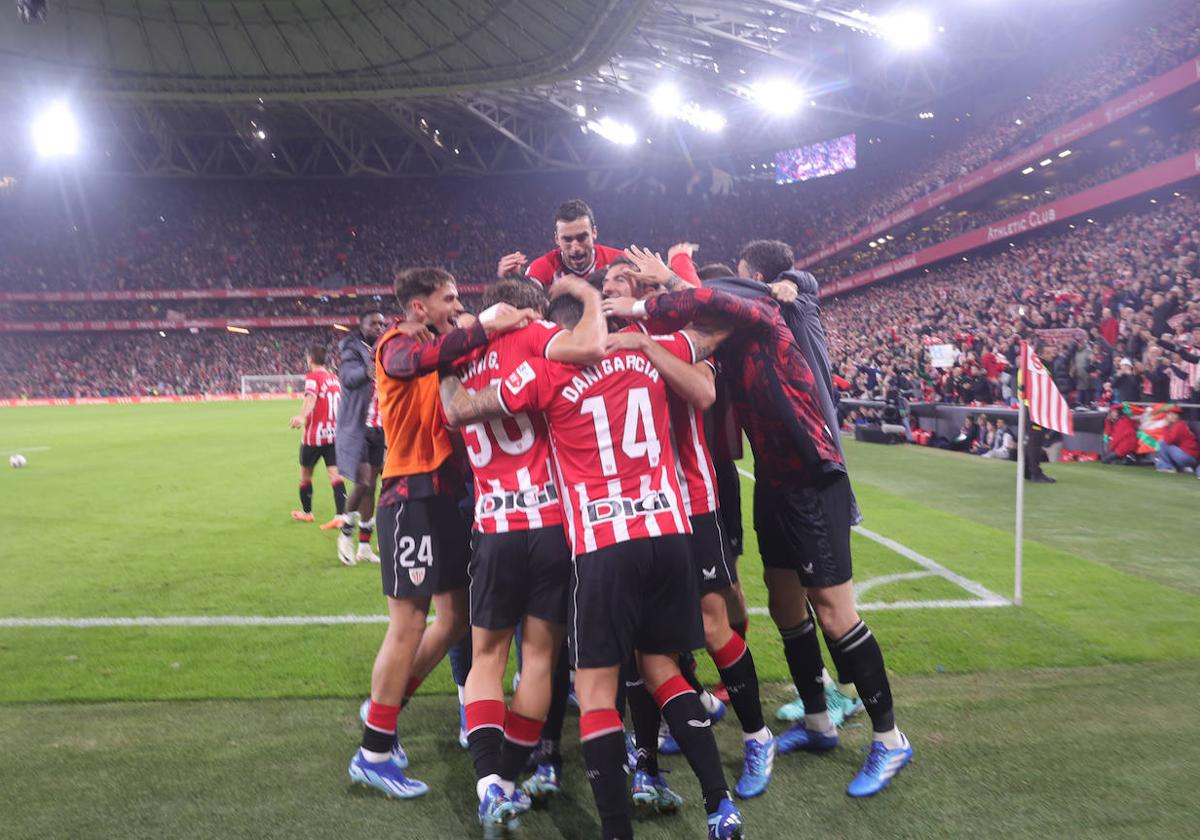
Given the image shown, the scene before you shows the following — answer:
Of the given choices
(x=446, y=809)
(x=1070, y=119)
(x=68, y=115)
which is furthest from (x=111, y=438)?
(x=1070, y=119)

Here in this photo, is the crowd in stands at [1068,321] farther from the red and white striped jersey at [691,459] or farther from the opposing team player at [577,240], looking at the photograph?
the red and white striped jersey at [691,459]

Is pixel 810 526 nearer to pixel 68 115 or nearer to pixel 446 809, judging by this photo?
pixel 446 809

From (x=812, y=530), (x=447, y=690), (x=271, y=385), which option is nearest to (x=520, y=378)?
(x=812, y=530)

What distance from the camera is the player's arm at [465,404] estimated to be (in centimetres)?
314

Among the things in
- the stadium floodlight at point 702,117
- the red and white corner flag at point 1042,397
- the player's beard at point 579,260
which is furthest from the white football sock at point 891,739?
the stadium floodlight at point 702,117

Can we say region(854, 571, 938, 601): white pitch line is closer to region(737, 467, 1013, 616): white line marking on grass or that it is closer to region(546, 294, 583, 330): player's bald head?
region(737, 467, 1013, 616): white line marking on grass

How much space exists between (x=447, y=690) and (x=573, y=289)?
2805mm

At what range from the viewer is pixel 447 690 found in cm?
487

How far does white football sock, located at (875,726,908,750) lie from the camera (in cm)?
357

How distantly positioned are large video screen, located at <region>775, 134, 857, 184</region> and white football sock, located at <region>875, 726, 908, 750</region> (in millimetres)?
45372

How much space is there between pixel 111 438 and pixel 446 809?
73.0 ft

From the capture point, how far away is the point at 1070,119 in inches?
1067

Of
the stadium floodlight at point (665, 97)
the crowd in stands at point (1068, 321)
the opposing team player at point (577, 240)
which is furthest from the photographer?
the stadium floodlight at point (665, 97)

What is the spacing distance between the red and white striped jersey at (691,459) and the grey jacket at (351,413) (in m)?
4.46
